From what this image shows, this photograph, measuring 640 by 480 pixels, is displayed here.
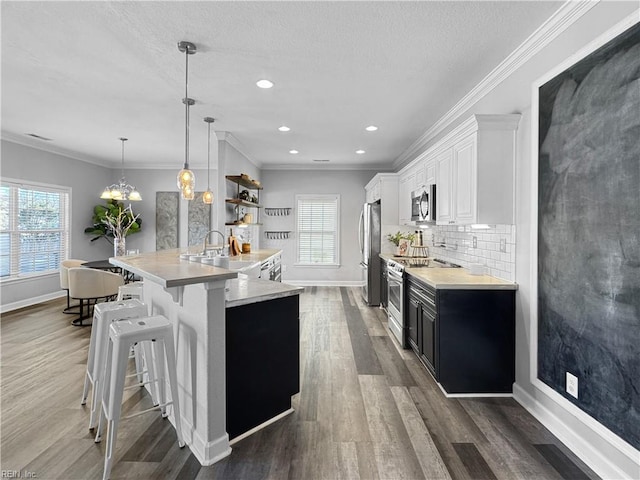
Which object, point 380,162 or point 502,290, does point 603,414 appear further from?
point 380,162

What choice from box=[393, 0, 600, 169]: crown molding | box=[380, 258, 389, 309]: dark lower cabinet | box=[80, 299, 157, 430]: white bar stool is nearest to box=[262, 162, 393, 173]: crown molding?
box=[380, 258, 389, 309]: dark lower cabinet

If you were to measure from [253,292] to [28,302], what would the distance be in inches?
222

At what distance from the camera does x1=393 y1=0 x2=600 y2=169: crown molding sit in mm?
2094

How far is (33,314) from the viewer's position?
527cm

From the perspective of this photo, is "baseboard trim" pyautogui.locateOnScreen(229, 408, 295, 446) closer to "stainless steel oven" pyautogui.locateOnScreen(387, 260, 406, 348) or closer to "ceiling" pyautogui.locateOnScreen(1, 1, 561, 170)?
"stainless steel oven" pyautogui.locateOnScreen(387, 260, 406, 348)

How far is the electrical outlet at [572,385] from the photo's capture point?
2.10 meters

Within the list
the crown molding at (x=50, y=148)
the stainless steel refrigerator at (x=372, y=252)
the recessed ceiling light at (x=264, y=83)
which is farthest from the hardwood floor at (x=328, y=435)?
the crown molding at (x=50, y=148)

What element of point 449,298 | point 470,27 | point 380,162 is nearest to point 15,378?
point 449,298

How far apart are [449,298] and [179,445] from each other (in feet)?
7.20

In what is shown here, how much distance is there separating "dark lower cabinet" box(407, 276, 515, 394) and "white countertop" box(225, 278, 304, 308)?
1285 mm

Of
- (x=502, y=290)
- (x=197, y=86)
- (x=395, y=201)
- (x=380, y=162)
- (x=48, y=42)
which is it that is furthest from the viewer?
(x=380, y=162)

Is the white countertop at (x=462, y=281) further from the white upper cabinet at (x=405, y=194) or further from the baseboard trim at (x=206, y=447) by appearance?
the baseboard trim at (x=206, y=447)

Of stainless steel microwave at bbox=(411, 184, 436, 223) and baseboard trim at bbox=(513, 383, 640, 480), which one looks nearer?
baseboard trim at bbox=(513, 383, 640, 480)

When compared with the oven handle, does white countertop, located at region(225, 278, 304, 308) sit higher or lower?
higher
